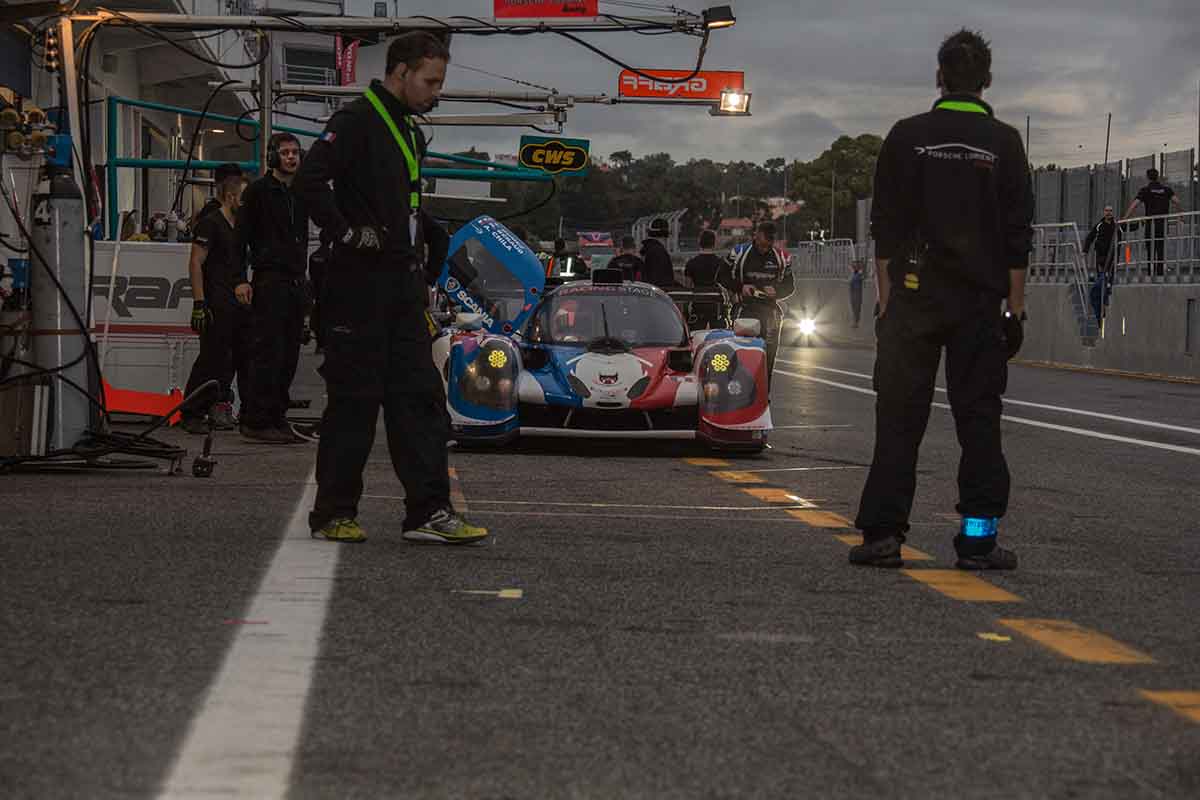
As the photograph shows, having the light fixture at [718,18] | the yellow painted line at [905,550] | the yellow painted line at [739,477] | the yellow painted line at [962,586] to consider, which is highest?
the light fixture at [718,18]

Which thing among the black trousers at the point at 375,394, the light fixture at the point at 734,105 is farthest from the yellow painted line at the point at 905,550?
the light fixture at the point at 734,105

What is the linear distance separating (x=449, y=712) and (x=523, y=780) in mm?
579

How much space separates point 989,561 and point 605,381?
17.7 ft

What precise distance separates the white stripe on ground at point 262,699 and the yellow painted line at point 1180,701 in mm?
1946

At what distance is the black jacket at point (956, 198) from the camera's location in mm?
6766

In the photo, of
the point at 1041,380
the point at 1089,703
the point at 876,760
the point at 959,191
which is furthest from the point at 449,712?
the point at 1041,380

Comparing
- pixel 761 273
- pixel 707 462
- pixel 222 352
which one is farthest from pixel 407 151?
pixel 761 273

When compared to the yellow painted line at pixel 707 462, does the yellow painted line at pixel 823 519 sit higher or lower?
higher

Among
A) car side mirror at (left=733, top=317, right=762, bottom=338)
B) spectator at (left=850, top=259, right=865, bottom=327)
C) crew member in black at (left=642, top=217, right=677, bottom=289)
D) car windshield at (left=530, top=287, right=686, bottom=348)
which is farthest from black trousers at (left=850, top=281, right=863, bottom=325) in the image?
car side mirror at (left=733, top=317, right=762, bottom=338)

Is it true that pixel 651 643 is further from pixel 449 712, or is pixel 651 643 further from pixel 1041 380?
pixel 1041 380

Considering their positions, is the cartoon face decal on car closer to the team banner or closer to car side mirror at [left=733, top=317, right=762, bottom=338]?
car side mirror at [left=733, top=317, right=762, bottom=338]

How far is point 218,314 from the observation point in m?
13.0

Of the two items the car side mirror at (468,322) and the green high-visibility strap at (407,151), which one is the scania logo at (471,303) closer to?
the car side mirror at (468,322)

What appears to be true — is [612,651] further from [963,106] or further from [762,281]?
[762,281]
